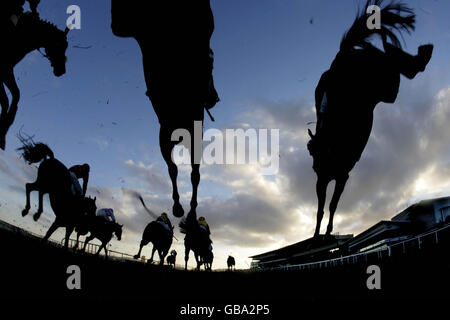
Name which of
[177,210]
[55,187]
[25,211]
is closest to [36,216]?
[25,211]

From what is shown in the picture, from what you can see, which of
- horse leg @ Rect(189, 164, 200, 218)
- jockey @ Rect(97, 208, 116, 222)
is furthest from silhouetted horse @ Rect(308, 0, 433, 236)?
jockey @ Rect(97, 208, 116, 222)

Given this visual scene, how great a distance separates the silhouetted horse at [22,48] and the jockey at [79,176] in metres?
3.79

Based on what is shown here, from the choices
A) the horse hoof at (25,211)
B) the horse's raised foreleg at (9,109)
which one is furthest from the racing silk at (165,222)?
the horse's raised foreleg at (9,109)

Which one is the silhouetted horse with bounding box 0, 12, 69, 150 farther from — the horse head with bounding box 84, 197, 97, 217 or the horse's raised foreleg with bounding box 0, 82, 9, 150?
the horse head with bounding box 84, 197, 97, 217

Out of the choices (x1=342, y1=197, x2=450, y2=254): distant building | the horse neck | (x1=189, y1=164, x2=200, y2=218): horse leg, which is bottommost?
(x1=189, y1=164, x2=200, y2=218): horse leg

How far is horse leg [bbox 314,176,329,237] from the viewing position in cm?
600

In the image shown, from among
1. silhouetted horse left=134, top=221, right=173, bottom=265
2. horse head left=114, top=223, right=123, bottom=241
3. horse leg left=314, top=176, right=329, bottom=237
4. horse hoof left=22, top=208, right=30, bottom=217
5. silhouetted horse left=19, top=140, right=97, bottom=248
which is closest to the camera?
horse leg left=314, top=176, right=329, bottom=237

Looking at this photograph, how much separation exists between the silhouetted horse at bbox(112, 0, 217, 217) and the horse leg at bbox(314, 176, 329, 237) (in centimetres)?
261

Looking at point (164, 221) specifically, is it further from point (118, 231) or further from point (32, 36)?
point (32, 36)

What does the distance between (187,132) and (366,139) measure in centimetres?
Result: 296

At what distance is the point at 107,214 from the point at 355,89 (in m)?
14.3

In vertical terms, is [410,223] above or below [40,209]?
above

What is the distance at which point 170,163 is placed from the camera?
16.9 feet

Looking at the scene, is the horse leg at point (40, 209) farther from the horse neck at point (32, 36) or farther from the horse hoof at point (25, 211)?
the horse neck at point (32, 36)
